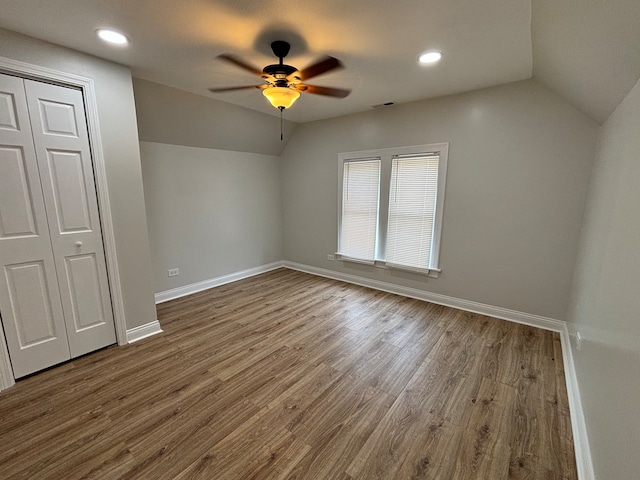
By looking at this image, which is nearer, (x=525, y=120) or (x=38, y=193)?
(x=38, y=193)

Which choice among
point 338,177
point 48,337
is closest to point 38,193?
point 48,337

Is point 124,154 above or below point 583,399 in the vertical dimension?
above

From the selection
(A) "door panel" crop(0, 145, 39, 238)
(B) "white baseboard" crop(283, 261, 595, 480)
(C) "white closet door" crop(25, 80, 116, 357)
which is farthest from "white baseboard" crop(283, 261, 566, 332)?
(A) "door panel" crop(0, 145, 39, 238)

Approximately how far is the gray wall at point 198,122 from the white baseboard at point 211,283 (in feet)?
6.71

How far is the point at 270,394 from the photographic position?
78.4 inches

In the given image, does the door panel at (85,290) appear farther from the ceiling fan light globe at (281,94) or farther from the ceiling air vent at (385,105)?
the ceiling air vent at (385,105)

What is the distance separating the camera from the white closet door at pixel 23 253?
197cm

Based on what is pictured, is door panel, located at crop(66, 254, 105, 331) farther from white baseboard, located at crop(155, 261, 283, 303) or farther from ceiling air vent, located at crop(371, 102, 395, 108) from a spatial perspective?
ceiling air vent, located at crop(371, 102, 395, 108)

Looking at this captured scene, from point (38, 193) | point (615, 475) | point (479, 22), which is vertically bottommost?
point (615, 475)

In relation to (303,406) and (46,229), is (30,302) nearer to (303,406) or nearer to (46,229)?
(46,229)

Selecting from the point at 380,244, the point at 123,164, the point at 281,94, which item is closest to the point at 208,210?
the point at 123,164

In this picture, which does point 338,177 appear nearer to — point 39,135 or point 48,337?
point 39,135

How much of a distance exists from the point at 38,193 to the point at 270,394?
7.94ft

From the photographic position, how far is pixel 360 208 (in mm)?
4164
